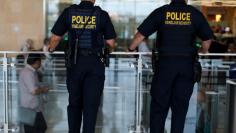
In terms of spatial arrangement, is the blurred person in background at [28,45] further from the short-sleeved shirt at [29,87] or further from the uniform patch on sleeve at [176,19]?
the uniform patch on sleeve at [176,19]

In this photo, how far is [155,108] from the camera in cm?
360

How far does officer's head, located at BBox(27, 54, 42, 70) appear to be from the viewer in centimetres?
457

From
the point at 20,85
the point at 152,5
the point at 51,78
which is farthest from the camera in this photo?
the point at 152,5

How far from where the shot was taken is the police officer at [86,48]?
11.2 feet

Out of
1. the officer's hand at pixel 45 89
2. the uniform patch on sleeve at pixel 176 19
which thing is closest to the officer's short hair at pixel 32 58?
the officer's hand at pixel 45 89

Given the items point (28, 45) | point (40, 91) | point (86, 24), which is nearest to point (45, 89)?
point (40, 91)

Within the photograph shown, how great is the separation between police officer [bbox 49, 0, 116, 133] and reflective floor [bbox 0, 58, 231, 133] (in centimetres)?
110

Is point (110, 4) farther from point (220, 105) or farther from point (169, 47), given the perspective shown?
point (169, 47)

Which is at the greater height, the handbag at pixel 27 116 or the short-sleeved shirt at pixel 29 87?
the short-sleeved shirt at pixel 29 87

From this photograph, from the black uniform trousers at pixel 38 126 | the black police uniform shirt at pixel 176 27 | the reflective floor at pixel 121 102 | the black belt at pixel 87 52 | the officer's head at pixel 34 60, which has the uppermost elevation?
the black police uniform shirt at pixel 176 27

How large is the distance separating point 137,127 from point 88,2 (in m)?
1.90

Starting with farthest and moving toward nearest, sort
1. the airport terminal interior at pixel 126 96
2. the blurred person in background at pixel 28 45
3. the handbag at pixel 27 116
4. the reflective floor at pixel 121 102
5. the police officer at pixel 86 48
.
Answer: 1. the blurred person in background at pixel 28 45
2. the handbag at pixel 27 116
3. the reflective floor at pixel 121 102
4. the airport terminal interior at pixel 126 96
5. the police officer at pixel 86 48

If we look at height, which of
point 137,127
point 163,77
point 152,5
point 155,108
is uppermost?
point 152,5

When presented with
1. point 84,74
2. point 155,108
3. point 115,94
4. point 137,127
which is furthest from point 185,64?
point 115,94
